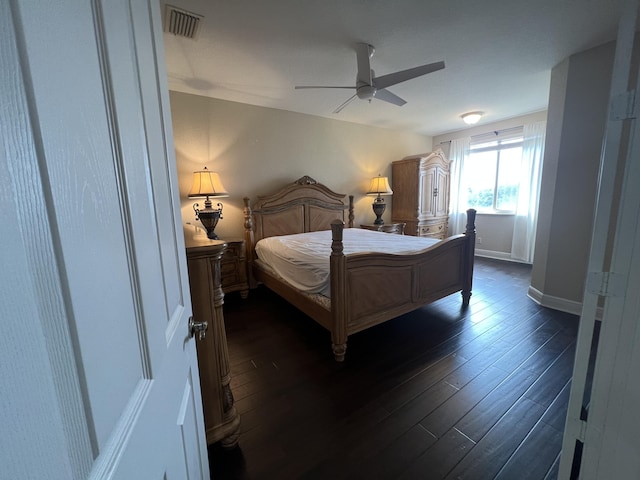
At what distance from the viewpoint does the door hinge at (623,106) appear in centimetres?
81

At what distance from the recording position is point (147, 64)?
2.02ft

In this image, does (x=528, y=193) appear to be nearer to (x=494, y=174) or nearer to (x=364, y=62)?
(x=494, y=174)

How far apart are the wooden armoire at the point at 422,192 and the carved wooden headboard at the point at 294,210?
120 centimetres

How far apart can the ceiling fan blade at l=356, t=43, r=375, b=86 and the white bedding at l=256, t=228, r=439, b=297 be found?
152cm

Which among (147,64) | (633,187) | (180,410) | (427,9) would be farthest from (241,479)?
(427,9)

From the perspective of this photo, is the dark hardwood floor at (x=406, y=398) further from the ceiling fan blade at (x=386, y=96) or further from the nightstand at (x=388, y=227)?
the ceiling fan blade at (x=386, y=96)

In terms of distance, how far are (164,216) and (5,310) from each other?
49 centimetres

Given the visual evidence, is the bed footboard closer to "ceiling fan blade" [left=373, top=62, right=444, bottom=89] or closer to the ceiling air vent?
"ceiling fan blade" [left=373, top=62, right=444, bottom=89]

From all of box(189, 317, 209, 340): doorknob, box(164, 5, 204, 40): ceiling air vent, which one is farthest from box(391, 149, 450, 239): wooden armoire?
box(189, 317, 209, 340): doorknob

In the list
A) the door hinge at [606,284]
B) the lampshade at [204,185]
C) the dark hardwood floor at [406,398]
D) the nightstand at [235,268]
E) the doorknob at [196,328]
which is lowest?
the dark hardwood floor at [406,398]

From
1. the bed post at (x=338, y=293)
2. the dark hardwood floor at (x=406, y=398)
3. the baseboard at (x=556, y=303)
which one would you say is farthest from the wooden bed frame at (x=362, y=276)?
the baseboard at (x=556, y=303)

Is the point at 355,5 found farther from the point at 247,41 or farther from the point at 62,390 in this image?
the point at 62,390

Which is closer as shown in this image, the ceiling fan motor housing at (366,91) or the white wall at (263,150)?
the ceiling fan motor housing at (366,91)

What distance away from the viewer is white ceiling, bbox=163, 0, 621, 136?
1.82m
